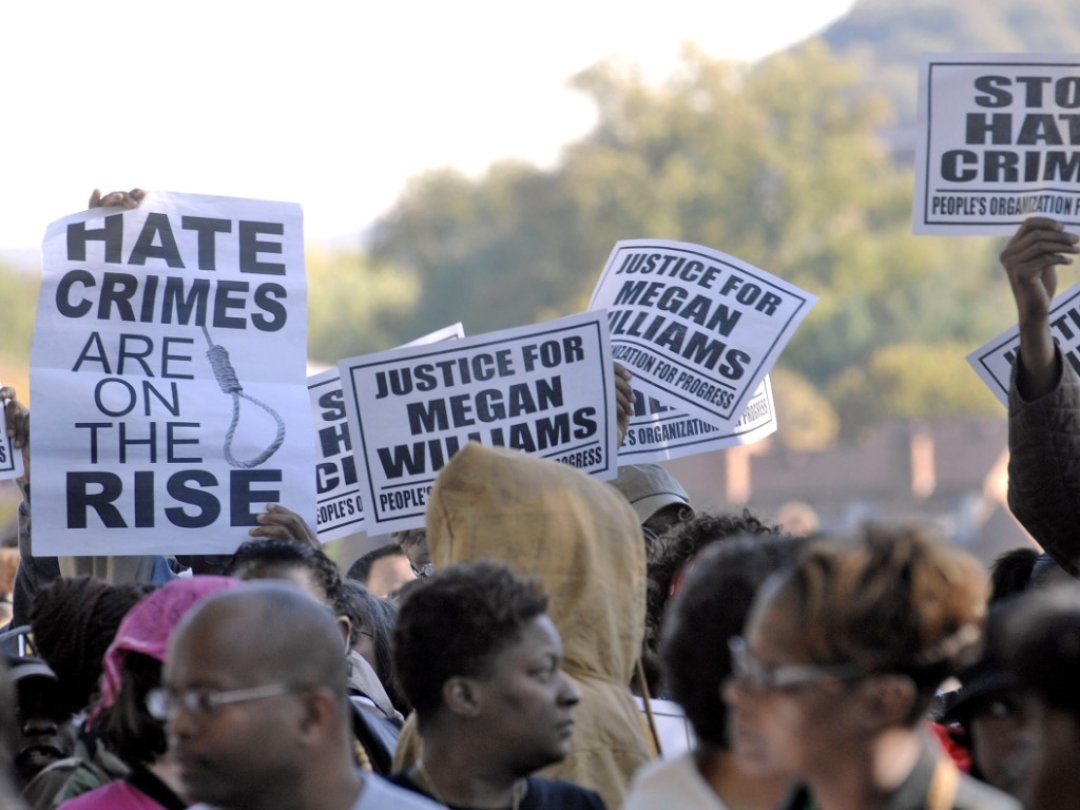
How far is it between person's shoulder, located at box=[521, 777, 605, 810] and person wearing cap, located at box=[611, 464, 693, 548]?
2.02 meters

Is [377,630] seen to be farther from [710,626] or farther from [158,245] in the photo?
[710,626]

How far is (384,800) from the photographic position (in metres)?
3.13

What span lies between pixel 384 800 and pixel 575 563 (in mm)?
986

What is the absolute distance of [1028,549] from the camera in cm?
547

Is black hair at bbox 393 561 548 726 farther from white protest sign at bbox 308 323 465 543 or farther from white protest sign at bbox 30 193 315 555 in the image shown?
white protest sign at bbox 308 323 465 543

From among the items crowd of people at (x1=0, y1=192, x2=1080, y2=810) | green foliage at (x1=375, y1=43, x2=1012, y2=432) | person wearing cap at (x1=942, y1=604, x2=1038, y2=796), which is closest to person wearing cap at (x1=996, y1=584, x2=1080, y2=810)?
crowd of people at (x1=0, y1=192, x2=1080, y2=810)

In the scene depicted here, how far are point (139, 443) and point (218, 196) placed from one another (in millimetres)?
863

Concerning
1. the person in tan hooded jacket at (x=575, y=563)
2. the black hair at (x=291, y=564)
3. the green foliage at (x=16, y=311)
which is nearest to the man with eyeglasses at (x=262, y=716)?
the person in tan hooded jacket at (x=575, y=563)

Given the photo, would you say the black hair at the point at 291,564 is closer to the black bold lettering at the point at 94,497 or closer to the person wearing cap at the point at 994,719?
the black bold lettering at the point at 94,497

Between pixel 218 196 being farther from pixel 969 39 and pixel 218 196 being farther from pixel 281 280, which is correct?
pixel 969 39

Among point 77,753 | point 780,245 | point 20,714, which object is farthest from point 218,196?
point 780,245

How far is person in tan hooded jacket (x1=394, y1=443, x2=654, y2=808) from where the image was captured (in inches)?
154

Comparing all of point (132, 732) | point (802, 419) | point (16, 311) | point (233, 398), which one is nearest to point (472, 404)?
point (233, 398)

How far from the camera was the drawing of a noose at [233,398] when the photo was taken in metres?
5.80
